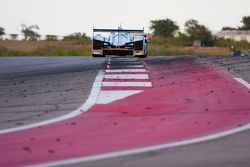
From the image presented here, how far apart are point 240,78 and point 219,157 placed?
11.2 m

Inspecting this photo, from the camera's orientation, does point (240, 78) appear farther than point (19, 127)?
Yes

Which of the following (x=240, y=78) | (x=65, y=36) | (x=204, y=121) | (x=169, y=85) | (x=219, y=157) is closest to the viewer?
(x=219, y=157)

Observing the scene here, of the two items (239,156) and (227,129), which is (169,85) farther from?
(239,156)

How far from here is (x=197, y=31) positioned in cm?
11106

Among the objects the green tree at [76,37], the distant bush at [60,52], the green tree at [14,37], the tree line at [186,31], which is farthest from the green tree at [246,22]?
the distant bush at [60,52]

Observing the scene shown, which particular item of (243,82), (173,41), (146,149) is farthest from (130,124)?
(173,41)

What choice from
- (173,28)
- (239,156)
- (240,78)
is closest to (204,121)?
(239,156)

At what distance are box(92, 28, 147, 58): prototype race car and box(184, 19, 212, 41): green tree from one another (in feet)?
253

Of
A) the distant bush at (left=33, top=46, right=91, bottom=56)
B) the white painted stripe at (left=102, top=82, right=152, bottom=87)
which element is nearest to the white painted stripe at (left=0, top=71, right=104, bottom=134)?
the white painted stripe at (left=102, top=82, right=152, bottom=87)

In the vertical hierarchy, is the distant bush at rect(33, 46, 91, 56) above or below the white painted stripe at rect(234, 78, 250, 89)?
below

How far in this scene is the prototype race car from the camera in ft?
112

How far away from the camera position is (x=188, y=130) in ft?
28.3

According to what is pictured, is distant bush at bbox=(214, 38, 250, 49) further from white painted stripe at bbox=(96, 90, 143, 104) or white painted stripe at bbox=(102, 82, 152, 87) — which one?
white painted stripe at bbox=(96, 90, 143, 104)

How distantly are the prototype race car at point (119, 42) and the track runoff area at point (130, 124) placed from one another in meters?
18.8
